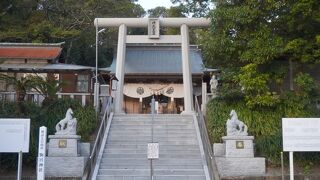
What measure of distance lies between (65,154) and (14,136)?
224 centimetres

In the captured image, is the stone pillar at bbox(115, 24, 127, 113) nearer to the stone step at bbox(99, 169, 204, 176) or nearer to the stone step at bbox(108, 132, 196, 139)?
the stone step at bbox(108, 132, 196, 139)

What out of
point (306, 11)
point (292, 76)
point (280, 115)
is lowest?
point (280, 115)

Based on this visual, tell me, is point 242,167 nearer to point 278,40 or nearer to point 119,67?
point 278,40

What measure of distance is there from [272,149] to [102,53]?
2691 cm

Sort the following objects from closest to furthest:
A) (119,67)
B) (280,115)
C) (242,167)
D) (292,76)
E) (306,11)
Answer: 1. (242,167)
2. (306,11)
3. (280,115)
4. (292,76)
5. (119,67)

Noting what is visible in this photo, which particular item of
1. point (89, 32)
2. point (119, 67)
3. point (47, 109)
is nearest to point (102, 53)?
point (89, 32)

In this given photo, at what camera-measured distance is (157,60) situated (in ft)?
117

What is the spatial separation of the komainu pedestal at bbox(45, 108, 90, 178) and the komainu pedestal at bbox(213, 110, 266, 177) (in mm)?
4685

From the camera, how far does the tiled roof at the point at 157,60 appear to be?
32938 millimetres

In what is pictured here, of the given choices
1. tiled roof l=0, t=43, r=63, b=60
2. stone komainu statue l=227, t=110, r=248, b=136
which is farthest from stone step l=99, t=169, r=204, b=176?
tiled roof l=0, t=43, r=63, b=60

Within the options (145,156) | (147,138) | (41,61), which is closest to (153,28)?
(41,61)

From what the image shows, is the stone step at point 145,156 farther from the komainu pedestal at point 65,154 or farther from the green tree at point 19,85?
the green tree at point 19,85

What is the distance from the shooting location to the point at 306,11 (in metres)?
16.4

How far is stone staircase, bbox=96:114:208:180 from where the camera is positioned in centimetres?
1519
